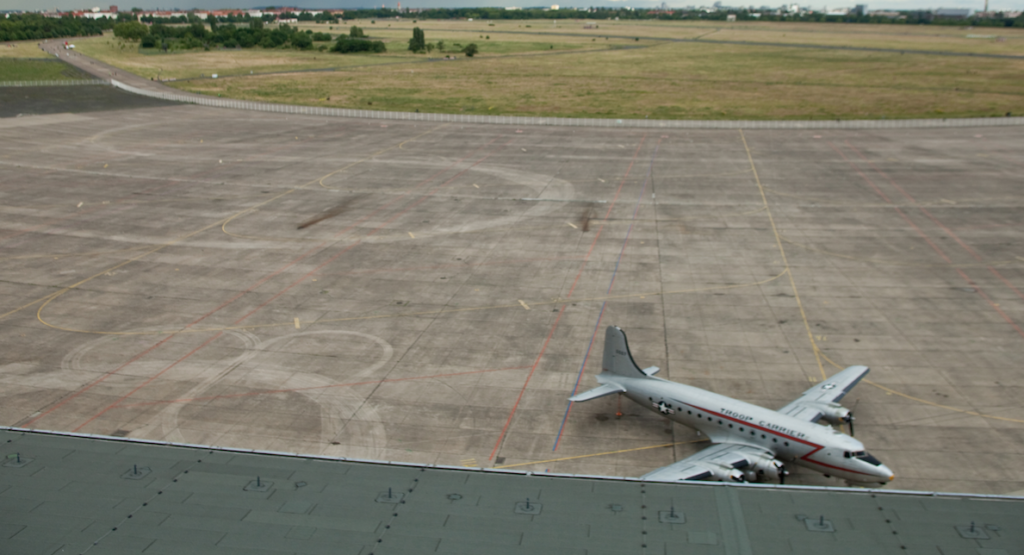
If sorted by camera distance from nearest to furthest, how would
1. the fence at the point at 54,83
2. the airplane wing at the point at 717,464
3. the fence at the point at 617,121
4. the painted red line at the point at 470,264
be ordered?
1. the airplane wing at the point at 717,464
2. the painted red line at the point at 470,264
3. the fence at the point at 617,121
4. the fence at the point at 54,83

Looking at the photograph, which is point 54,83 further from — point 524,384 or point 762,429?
point 762,429

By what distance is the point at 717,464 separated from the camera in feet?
95.7

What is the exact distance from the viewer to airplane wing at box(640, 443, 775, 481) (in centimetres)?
2844

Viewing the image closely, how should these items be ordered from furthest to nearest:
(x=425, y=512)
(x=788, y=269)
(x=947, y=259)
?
(x=947, y=259), (x=788, y=269), (x=425, y=512)

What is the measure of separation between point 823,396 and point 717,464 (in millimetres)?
9328

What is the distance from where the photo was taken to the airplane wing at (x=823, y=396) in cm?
3338

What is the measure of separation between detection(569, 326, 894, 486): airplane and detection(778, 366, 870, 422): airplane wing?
5cm

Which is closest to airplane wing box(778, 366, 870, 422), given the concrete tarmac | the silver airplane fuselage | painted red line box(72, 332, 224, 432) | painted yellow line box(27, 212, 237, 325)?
the concrete tarmac

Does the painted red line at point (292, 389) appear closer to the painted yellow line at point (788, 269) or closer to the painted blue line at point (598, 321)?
the painted blue line at point (598, 321)

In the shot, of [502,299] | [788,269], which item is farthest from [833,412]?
[788,269]

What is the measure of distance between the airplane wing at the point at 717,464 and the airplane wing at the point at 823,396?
4132 millimetres

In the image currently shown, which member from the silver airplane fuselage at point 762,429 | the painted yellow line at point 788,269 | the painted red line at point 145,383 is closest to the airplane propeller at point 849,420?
the silver airplane fuselage at point 762,429

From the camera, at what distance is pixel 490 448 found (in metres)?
33.4

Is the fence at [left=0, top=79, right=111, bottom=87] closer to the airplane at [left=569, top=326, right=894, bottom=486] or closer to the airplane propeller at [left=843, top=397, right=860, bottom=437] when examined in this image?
the airplane at [left=569, top=326, right=894, bottom=486]
